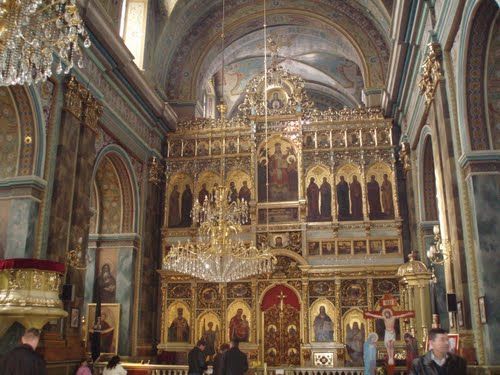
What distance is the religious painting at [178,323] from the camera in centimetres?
1620

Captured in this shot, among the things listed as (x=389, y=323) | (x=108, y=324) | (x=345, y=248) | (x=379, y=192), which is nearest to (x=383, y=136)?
(x=379, y=192)

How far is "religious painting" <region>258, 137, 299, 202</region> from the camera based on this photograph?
1719cm

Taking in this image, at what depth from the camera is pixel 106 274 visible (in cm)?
1562

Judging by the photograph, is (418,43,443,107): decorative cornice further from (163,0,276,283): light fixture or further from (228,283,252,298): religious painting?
(228,283,252,298): religious painting

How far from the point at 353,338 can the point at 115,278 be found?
7.06 meters

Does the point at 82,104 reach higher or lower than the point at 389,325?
higher

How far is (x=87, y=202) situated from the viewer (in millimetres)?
12508

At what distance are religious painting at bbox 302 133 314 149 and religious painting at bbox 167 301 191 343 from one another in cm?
629

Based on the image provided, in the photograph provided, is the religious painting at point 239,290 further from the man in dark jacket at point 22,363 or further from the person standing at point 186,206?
the man in dark jacket at point 22,363

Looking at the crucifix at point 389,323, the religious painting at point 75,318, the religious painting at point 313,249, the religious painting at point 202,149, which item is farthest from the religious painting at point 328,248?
the religious painting at point 75,318

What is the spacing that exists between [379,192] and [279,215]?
3170 millimetres

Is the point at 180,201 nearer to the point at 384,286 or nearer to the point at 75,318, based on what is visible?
the point at 75,318

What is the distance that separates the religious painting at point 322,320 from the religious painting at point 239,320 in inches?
73.9

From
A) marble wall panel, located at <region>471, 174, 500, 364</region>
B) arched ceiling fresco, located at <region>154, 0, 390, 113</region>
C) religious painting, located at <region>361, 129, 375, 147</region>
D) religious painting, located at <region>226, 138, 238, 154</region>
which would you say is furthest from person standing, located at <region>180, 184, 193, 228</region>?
marble wall panel, located at <region>471, 174, 500, 364</region>
